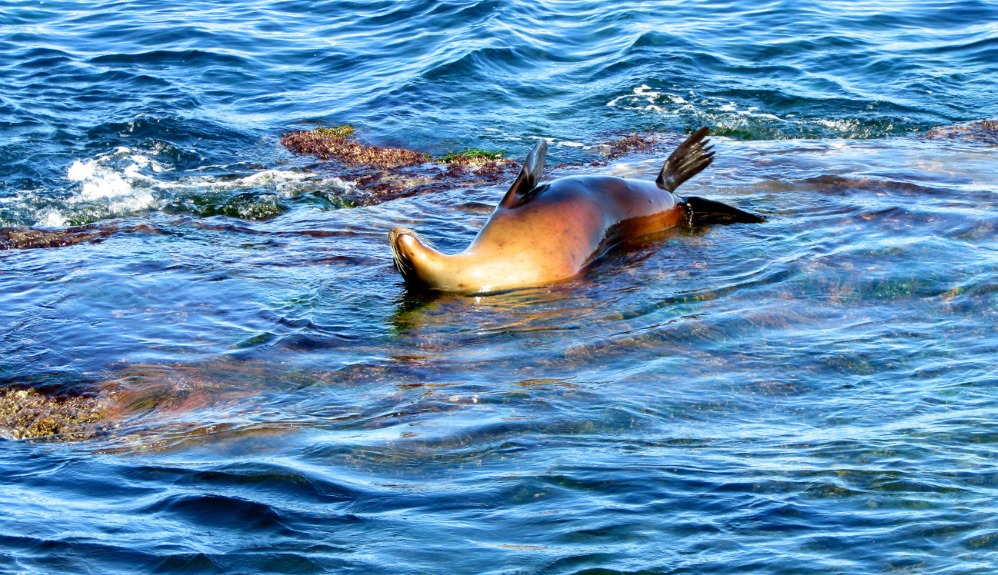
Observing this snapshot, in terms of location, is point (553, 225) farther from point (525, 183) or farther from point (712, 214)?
point (712, 214)

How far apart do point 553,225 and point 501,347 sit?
1568mm

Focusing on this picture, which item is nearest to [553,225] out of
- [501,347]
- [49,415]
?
[501,347]

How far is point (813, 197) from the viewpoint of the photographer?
29.2 ft

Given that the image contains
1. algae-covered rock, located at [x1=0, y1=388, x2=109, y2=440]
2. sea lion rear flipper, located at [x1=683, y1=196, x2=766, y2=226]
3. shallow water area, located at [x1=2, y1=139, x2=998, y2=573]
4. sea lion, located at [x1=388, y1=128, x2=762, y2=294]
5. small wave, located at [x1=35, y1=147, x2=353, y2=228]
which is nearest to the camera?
shallow water area, located at [x1=2, y1=139, x2=998, y2=573]

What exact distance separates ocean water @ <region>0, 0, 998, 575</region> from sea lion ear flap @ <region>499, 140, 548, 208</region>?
725mm

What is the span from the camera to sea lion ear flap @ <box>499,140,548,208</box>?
7.47 meters

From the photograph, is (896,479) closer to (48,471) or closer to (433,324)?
(433,324)

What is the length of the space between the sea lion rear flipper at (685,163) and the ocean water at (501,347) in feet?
1.62

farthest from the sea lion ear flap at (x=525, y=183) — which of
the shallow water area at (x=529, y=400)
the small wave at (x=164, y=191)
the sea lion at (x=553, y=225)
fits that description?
the small wave at (x=164, y=191)

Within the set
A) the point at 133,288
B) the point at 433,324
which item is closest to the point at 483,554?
the point at 433,324

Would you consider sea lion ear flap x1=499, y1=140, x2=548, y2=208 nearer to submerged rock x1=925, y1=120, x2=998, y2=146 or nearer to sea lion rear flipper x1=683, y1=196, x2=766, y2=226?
sea lion rear flipper x1=683, y1=196, x2=766, y2=226

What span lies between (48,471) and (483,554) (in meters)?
2.01

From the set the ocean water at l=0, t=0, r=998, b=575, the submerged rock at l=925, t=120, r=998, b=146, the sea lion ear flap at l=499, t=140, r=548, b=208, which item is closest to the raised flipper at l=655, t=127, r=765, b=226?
the ocean water at l=0, t=0, r=998, b=575

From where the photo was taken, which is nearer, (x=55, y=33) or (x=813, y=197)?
(x=813, y=197)
